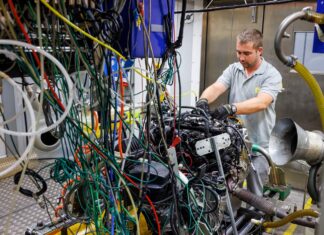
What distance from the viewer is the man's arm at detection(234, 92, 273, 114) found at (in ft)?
7.70

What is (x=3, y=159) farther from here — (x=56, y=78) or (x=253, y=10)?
(x=253, y=10)

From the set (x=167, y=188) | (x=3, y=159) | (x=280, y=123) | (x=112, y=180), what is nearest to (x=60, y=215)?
(x=112, y=180)

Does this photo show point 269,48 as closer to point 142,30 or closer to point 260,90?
point 260,90

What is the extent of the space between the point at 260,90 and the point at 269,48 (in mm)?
1820

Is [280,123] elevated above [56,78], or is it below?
below

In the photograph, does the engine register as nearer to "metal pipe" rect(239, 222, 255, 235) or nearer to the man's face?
"metal pipe" rect(239, 222, 255, 235)

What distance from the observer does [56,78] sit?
1.18 meters

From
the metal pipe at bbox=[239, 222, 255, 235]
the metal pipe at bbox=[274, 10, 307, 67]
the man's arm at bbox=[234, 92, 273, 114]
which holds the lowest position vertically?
the metal pipe at bbox=[239, 222, 255, 235]

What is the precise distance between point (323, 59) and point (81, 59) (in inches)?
140

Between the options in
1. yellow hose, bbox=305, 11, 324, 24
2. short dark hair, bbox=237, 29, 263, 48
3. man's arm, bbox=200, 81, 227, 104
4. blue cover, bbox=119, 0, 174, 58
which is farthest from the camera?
man's arm, bbox=200, 81, 227, 104

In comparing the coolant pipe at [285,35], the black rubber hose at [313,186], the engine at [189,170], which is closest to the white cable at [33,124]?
the engine at [189,170]

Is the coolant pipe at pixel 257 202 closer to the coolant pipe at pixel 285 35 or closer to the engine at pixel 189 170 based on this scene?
the engine at pixel 189 170

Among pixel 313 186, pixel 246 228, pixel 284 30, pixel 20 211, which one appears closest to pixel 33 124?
pixel 284 30

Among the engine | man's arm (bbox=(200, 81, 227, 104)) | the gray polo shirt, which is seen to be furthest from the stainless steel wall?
the engine
